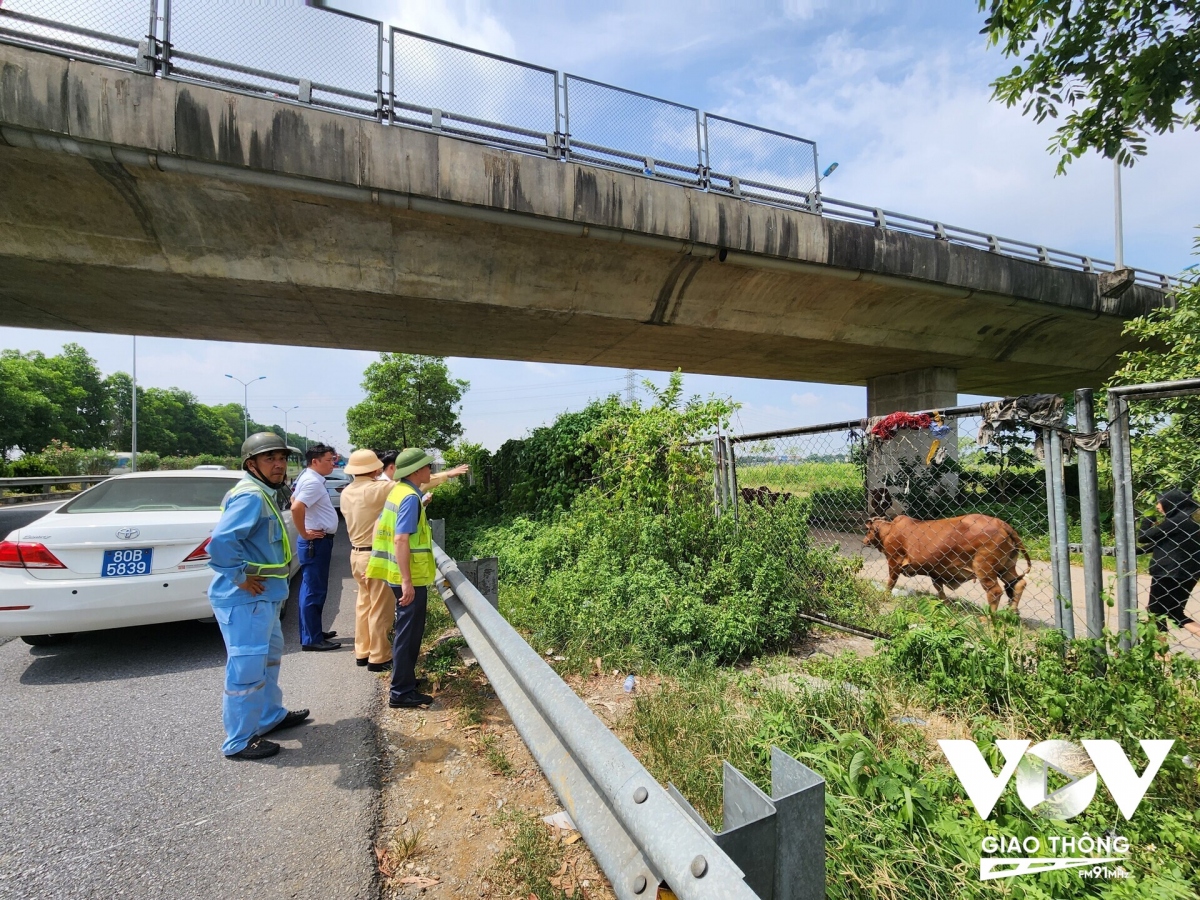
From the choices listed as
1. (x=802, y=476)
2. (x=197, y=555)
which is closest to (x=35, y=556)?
(x=197, y=555)

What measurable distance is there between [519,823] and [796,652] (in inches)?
117

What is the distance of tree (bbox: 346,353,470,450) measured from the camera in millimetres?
31438

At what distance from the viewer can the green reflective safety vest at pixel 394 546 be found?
397 cm

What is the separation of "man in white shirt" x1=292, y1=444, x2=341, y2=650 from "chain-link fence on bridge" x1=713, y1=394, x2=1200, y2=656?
13.8 ft

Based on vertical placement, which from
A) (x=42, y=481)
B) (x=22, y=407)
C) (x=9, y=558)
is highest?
(x=22, y=407)

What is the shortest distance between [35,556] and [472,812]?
159 inches

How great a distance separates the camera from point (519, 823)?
8.12 ft

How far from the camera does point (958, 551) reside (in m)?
5.50

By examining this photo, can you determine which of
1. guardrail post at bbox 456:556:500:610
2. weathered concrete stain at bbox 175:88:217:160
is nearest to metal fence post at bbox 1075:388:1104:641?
guardrail post at bbox 456:556:500:610

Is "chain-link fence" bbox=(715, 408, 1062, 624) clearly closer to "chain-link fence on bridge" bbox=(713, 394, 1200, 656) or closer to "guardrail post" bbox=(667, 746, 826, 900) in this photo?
"chain-link fence on bridge" bbox=(713, 394, 1200, 656)

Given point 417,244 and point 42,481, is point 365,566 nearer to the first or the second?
point 417,244

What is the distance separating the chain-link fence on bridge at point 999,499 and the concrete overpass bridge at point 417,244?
4.70 m

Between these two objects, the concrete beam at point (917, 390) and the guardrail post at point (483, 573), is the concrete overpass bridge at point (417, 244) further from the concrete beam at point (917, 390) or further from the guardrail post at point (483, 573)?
the guardrail post at point (483, 573)

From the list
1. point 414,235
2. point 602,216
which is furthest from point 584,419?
point 414,235
